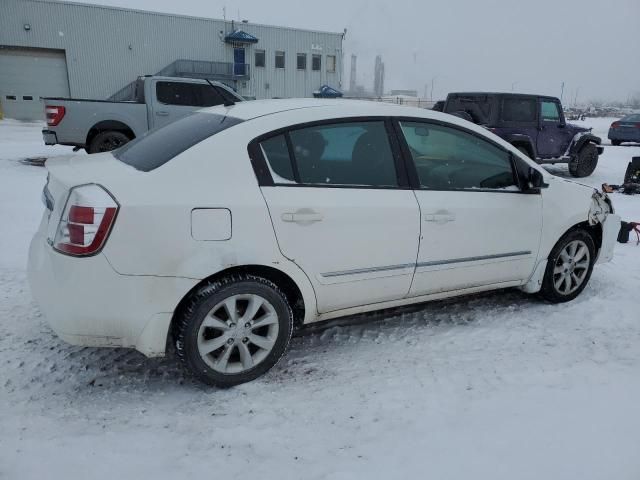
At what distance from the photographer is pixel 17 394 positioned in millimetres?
2803

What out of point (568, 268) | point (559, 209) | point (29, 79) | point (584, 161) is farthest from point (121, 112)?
point (29, 79)

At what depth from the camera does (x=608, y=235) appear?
4.31m

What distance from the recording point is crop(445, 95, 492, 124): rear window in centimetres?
1048

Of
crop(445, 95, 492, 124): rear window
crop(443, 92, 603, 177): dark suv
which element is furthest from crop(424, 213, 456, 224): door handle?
crop(445, 95, 492, 124): rear window

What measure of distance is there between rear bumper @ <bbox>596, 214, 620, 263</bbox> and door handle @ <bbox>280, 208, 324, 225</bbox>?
274 centimetres

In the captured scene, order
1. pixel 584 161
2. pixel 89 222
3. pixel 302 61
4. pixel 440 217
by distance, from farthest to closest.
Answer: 1. pixel 302 61
2. pixel 584 161
3. pixel 440 217
4. pixel 89 222

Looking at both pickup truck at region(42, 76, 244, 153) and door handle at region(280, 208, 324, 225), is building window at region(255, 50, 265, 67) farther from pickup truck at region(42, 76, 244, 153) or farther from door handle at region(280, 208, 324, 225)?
door handle at region(280, 208, 324, 225)

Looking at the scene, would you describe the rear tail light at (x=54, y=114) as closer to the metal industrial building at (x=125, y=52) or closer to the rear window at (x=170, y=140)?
the rear window at (x=170, y=140)

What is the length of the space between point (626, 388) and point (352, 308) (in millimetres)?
1683

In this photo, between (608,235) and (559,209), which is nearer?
(559,209)

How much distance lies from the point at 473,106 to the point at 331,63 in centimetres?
2608

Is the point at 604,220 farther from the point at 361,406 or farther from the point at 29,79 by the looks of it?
the point at 29,79

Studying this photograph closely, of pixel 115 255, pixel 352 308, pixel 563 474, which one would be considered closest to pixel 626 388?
pixel 563 474

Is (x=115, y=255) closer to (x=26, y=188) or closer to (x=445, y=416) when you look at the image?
(x=445, y=416)
